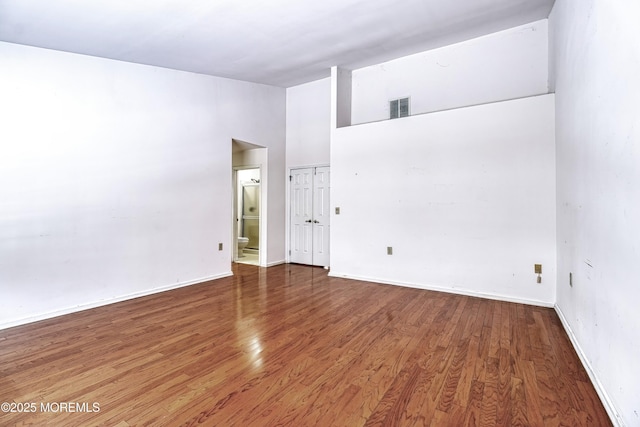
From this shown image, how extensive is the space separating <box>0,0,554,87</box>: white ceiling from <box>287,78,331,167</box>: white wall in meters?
1.21

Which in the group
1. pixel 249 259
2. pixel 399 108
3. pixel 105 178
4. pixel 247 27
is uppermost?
pixel 247 27

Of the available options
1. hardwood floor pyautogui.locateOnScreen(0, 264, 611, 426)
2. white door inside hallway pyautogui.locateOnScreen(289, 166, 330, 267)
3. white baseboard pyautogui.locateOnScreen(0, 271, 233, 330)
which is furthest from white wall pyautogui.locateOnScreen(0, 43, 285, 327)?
white door inside hallway pyautogui.locateOnScreen(289, 166, 330, 267)

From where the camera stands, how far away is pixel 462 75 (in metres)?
4.40

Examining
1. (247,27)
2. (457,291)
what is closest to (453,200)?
(457,291)

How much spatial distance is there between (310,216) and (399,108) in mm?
2583

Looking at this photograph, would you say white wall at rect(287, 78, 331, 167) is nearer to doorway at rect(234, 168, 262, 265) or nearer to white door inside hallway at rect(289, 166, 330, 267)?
white door inside hallway at rect(289, 166, 330, 267)

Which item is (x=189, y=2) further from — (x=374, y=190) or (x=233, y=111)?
(x=374, y=190)

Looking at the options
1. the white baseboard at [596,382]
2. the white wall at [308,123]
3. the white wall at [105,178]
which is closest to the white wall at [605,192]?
the white baseboard at [596,382]

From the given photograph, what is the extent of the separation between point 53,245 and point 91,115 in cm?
155

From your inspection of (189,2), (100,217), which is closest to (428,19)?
(189,2)

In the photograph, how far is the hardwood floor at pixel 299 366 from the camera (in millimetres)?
1717

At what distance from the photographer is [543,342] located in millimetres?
2605

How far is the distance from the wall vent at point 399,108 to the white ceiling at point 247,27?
27.5 inches

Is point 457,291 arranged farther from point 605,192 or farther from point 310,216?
point 310,216
